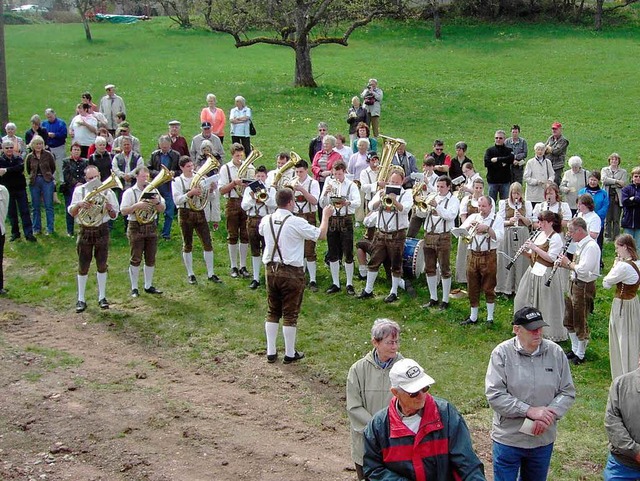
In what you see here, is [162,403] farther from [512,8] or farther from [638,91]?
[512,8]

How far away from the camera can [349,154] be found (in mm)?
18703

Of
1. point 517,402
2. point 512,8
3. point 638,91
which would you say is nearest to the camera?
point 517,402

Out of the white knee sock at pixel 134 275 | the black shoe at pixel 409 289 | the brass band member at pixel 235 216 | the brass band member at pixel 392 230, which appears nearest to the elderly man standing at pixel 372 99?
the brass band member at pixel 235 216

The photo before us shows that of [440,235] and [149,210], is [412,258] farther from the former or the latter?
[149,210]

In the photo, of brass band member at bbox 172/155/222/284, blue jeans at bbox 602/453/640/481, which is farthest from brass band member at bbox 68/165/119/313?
blue jeans at bbox 602/453/640/481

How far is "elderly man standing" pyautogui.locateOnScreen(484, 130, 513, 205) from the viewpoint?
18.4 m

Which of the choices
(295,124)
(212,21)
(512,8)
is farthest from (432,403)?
(512,8)

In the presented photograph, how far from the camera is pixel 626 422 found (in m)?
7.19

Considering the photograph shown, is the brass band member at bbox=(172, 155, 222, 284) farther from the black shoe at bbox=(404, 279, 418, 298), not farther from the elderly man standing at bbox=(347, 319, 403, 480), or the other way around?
the elderly man standing at bbox=(347, 319, 403, 480)

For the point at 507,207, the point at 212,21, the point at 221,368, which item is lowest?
the point at 221,368

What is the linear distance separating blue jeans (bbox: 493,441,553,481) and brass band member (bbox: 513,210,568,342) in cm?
498

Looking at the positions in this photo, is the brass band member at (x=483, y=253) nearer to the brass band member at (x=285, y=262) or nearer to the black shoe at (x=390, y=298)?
the black shoe at (x=390, y=298)

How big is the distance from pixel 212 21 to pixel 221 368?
23.5m

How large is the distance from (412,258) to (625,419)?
26.4 feet
